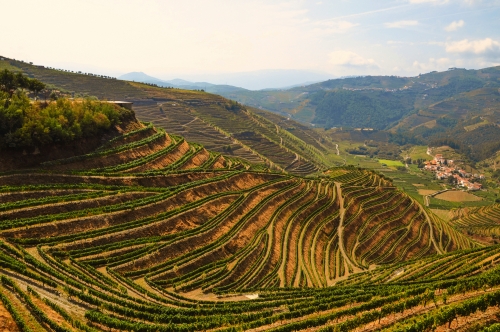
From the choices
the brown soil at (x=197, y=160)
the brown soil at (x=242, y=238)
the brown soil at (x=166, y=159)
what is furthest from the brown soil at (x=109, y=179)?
the brown soil at (x=242, y=238)

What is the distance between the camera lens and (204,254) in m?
56.7

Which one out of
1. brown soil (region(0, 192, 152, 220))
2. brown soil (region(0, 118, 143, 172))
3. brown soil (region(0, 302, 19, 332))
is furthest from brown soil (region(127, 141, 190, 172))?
brown soil (region(0, 302, 19, 332))

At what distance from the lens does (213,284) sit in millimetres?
51750

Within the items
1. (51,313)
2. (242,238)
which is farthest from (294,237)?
(51,313)

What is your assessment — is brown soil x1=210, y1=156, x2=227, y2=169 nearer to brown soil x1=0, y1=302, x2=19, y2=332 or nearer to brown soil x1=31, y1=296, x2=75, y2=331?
brown soil x1=31, y1=296, x2=75, y2=331

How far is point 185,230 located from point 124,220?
10.8 m

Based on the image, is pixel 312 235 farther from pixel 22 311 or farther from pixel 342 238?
pixel 22 311

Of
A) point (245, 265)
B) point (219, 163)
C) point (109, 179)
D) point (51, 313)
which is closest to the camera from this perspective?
point (51, 313)

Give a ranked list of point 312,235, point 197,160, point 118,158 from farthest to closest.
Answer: point 197,160 < point 312,235 < point 118,158

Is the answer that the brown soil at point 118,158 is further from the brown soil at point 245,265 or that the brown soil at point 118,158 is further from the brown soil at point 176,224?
the brown soil at point 245,265

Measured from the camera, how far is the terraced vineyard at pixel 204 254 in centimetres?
3553

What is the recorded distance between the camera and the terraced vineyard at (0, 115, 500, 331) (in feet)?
117

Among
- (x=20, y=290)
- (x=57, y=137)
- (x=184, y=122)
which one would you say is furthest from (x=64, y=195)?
(x=184, y=122)

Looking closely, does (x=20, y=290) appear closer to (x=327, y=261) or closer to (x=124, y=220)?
(x=124, y=220)
